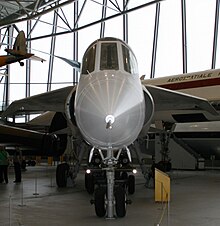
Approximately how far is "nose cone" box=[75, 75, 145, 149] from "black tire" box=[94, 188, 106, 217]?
0.90m

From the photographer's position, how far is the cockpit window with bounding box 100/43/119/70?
264 inches

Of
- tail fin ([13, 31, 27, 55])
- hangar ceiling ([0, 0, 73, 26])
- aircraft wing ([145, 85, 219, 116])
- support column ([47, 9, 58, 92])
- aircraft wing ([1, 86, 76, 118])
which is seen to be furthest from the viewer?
support column ([47, 9, 58, 92])

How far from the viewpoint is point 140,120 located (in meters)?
6.34

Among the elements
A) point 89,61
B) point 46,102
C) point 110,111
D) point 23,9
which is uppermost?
point 23,9

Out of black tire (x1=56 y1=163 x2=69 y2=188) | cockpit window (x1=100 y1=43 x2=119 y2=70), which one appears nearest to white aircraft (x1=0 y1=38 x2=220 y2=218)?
cockpit window (x1=100 y1=43 x2=119 y2=70)

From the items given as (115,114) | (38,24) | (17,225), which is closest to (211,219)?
(115,114)

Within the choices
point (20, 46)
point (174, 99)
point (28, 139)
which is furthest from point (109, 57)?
point (20, 46)

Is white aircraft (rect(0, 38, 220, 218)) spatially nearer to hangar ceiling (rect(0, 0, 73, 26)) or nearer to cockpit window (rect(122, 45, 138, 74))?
cockpit window (rect(122, 45, 138, 74))

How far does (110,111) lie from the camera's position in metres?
5.83

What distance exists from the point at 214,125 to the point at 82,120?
1454 cm

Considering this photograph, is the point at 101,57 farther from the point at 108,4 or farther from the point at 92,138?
the point at 108,4

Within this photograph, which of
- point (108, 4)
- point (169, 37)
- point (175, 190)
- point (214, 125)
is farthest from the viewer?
point (108, 4)

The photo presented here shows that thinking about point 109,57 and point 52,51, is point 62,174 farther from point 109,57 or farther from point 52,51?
point 52,51

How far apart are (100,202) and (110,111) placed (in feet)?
5.87
